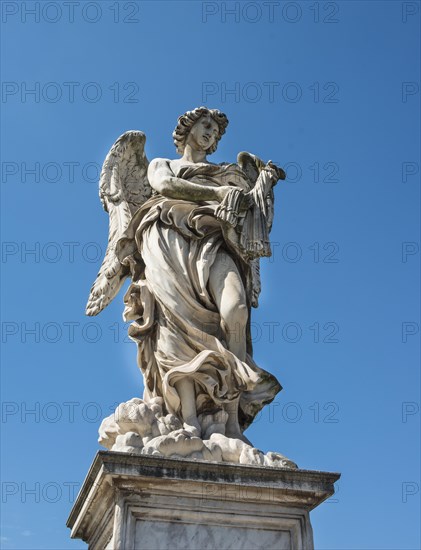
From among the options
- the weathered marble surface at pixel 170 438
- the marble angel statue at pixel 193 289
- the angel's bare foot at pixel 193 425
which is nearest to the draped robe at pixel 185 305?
the marble angel statue at pixel 193 289


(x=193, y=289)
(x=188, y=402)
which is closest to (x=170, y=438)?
(x=188, y=402)

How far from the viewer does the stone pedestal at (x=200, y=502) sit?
5.17 meters

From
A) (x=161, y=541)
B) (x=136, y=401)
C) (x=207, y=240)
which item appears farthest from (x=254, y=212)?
(x=161, y=541)

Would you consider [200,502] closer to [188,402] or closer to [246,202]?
[188,402]

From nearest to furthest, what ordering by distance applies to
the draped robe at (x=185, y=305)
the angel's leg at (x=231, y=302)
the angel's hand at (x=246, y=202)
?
the draped robe at (x=185, y=305), the angel's leg at (x=231, y=302), the angel's hand at (x=246, y=202)

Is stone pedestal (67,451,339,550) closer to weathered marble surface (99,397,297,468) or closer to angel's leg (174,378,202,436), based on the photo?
weathered marble surface (99,397,297,468)

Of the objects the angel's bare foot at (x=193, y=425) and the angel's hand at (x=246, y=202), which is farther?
the angel's hand at (x=246, y=202)

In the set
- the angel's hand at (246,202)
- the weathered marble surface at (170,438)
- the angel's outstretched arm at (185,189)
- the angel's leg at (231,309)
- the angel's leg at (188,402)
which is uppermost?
the angel's outstretched arm at (185,189)

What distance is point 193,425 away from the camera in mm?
6152

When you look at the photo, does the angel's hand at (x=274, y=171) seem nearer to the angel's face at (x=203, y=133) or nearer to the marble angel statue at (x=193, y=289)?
the marble angel statue at (x=193, y=289)

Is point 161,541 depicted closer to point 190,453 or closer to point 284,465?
point 190,453

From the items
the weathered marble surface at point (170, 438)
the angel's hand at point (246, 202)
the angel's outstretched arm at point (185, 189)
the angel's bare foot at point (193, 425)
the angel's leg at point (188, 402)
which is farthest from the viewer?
the angel's outstretched arm at point (185, 189)

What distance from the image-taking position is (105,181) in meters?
8.45

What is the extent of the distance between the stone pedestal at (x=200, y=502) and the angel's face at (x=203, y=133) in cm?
348
